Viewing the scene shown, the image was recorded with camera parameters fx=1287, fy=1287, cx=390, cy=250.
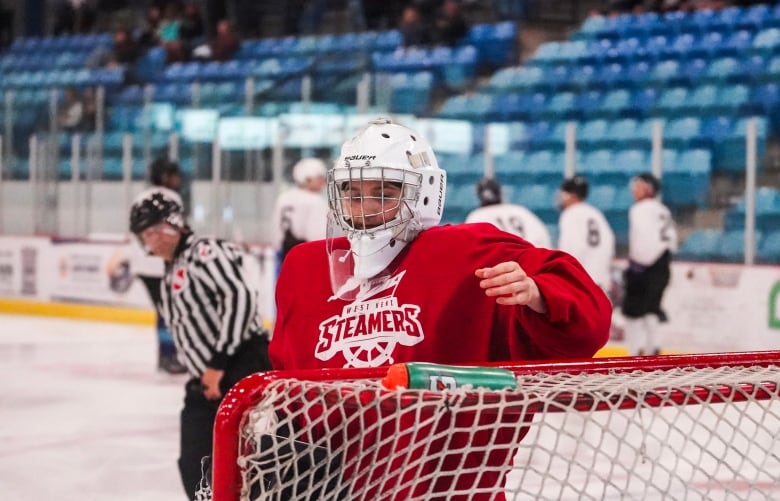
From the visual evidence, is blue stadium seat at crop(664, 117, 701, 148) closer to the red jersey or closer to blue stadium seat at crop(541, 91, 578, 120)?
blue stadium seat at crop(541, 91, 578, 120)

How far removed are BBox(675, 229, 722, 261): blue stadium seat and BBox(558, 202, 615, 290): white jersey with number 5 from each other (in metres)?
0.67

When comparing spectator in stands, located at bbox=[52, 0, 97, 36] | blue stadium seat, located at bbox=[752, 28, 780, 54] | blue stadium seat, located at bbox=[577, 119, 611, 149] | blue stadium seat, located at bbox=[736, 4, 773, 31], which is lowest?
blue stadium seat, located at bbox=[577, 119, 611, 149]

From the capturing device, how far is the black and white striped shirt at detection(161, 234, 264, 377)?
353 cm

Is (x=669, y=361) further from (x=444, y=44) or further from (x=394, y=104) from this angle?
(x=444, y=44)

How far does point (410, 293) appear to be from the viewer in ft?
6.44

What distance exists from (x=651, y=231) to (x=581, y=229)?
Answer: 45 cm

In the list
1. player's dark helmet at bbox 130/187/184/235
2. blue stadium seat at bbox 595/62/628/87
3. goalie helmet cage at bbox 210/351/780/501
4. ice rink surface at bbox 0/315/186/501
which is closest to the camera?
goalie helmet cage at bbox 210/351/780/501

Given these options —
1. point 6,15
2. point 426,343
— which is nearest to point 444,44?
point 6,15

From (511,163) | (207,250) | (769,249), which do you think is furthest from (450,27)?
(207,250)

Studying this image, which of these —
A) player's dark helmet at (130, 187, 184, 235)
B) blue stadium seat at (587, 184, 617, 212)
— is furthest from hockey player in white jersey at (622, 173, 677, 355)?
player's dark helmet at (130, 187, 184, 235)

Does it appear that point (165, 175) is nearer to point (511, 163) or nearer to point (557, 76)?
point (511, 163)

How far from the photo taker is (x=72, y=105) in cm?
1066

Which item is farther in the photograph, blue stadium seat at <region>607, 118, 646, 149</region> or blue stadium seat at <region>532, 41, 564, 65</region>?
blue stadium seat at <region>532, 41, 564, 65</region>

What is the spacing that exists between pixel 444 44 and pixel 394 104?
8.31 feet
